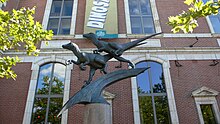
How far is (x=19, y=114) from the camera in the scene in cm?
935

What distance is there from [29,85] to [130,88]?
539cm

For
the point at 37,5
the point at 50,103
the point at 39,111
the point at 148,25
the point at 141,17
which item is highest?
the point at 37,5

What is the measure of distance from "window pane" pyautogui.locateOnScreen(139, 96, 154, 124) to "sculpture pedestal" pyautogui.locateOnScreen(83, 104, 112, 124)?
5.24m

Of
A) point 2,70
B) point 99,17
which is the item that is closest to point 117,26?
point 99,17

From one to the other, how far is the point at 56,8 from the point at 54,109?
7.17 m

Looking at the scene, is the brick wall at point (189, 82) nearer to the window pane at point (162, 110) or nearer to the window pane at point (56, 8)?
the window pane at point (162, 110)

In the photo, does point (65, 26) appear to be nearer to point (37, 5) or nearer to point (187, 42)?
point (37, 5)

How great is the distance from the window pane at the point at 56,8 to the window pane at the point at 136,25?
5114 millimetres

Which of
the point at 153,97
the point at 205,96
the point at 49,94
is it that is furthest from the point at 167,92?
the point at 49,94

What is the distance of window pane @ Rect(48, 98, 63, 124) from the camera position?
9445 mm

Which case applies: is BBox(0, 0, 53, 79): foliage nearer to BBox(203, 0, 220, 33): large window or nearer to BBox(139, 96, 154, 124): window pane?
BBox(139, 96, 154, 124): window pane

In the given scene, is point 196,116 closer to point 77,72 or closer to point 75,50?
point 77,72

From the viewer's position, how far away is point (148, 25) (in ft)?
40.9

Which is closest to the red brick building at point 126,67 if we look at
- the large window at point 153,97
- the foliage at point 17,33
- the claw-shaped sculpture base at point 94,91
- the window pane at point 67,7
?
the large window at point 153,97
